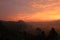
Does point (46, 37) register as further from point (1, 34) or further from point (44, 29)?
point (1, 34)

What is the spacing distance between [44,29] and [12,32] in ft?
3.39

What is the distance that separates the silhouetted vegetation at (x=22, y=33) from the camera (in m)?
7.31

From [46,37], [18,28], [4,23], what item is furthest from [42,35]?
[4,23]

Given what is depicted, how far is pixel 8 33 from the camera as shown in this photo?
7320mm

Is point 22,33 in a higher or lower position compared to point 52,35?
higher

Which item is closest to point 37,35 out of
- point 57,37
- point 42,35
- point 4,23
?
point 42,35

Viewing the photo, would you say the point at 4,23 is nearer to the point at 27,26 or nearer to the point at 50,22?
the point at 27,26

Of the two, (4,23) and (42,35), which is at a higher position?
(4,23)

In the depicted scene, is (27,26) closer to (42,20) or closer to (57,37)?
(42,20)

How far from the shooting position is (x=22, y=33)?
7.37 meters

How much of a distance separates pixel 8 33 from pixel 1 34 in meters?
0.23

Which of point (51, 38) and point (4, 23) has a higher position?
point (4, 23)

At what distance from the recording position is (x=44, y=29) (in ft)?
24.3

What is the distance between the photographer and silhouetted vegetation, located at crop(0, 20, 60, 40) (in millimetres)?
7309
